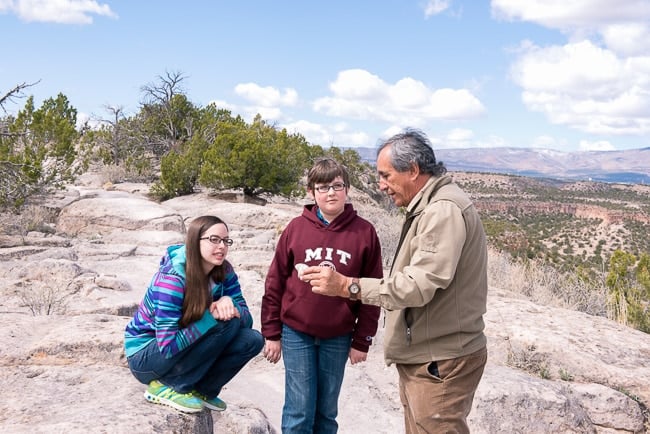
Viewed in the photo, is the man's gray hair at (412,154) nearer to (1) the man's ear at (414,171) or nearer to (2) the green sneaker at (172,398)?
(1) the man's ear at (414,171)

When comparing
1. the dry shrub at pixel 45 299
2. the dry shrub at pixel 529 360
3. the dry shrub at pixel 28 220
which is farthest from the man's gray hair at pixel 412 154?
the dry shrub at pixel 28 220

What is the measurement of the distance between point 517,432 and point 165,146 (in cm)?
2149

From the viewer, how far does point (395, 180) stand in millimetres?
2520

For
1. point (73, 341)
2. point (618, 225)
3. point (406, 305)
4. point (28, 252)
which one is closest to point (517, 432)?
point (406, 305)

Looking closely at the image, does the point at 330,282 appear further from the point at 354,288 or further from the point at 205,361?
the point at 205,361

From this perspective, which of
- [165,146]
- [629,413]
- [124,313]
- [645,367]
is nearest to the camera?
[629,413]

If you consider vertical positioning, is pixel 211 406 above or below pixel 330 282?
below

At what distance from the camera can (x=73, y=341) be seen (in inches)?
148

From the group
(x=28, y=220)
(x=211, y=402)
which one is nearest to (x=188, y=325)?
(x=211, y=402)

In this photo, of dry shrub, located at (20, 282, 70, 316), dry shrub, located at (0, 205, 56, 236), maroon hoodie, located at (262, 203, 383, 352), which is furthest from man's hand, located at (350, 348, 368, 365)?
dry shrub, located at (0, 205, 56, 236)

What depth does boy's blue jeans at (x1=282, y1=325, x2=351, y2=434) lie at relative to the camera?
9.70 ft

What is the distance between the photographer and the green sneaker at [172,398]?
2961mm

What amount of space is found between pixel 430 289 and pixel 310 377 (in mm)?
1014

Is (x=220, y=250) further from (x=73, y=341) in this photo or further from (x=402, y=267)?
(x=73, y=341)
